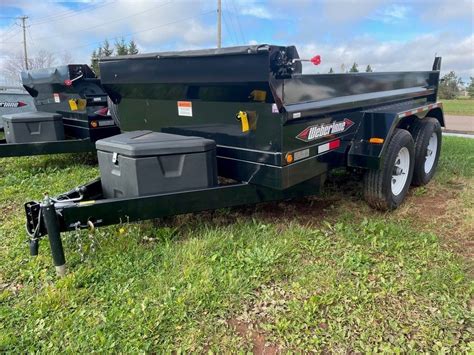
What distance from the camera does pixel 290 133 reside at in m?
2.64

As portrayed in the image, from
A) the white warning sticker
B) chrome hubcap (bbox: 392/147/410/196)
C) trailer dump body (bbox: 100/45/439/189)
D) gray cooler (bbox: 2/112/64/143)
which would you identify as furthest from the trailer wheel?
gray cooler (bbox: 2/112/64/143)

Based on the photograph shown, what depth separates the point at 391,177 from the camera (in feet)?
11.5

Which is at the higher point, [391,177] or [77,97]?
[77,97]

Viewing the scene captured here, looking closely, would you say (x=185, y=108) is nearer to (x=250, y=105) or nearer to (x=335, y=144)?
(x=250, y=105)

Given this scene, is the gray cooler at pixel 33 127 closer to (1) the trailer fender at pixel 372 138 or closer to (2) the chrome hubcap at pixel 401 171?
(1) the trailer fender at pixel 372 138

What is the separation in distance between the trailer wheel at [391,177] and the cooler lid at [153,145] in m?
1.54

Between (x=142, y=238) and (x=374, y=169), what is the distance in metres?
1.96

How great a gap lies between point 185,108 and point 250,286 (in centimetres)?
145

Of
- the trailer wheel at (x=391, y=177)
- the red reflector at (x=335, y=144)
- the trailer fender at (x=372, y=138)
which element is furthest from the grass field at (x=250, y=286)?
the red reflector at (x=335, y=144)

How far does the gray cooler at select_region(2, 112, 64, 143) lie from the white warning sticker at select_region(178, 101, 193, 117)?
2891 mm

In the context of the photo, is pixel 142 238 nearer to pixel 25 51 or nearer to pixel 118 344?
pixel 118 344

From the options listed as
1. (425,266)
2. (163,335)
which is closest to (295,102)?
(425,266)

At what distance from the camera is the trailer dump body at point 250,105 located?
2533mm

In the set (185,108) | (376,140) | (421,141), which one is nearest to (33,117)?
(185,108)
